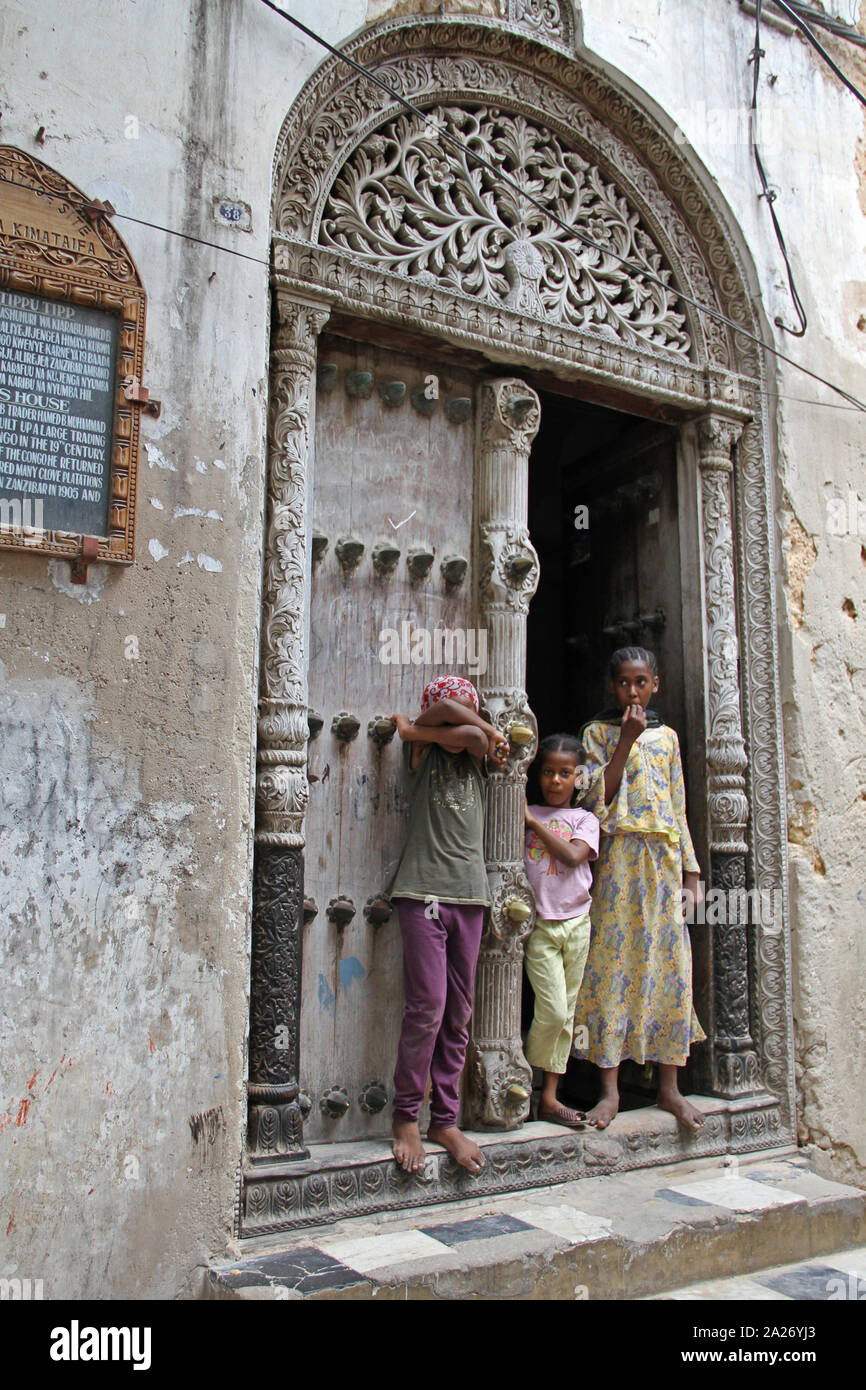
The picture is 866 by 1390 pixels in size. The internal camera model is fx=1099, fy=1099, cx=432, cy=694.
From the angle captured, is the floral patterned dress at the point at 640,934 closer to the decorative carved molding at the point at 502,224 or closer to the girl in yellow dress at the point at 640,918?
the girl in yellow dress at the point at 640,918

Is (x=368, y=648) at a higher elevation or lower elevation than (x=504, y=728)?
higher

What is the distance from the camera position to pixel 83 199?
3.21 meters

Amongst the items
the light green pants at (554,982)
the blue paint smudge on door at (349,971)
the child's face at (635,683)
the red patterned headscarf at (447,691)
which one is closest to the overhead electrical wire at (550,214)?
the child's face at (635,683)

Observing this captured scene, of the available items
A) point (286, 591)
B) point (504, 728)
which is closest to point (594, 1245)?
point (504, 728)

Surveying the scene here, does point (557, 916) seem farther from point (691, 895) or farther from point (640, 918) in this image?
point (691, 895)

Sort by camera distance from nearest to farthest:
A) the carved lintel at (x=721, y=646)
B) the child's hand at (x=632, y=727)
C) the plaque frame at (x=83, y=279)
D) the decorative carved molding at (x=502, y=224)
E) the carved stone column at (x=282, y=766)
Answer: the plaque frame at (x=83, y=279) → the carved stone column at (x=282, y=766) → the decorative carved molding at (x=502, y=224) → the child's hand at (x=632, y=727) → the carved lintel at (x=721, y=646)

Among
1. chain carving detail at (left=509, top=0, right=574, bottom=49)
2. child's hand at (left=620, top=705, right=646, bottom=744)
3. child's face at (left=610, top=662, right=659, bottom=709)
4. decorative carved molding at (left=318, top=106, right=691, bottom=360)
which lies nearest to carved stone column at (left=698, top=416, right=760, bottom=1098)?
child's face at (left=610, top=662, right=659, bottom=709)

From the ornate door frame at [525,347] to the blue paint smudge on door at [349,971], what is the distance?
0.33 meters

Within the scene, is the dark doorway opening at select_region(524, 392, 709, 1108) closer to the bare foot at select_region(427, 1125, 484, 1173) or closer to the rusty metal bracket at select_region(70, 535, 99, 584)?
the bare foot at select_region(427, 1125, 484, 1173)

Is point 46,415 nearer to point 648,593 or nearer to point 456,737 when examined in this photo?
point 456,737

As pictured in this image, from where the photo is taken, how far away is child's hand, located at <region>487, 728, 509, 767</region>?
150 inches

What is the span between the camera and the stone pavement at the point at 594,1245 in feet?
10.0

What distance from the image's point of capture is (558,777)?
4.30 metres

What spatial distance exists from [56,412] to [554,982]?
258cm
